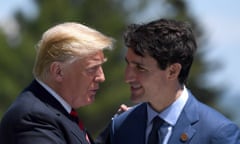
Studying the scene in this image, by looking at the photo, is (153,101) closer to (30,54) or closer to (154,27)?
(154,27)

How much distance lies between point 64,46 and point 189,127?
0.80 metres

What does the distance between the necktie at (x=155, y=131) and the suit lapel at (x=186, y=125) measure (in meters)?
0.07

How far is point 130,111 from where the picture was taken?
4.56m

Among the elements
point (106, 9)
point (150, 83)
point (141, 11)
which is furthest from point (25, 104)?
point (106, 9)

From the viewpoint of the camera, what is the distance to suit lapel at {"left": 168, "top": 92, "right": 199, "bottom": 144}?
421 cm

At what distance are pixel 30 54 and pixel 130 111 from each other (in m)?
22.5

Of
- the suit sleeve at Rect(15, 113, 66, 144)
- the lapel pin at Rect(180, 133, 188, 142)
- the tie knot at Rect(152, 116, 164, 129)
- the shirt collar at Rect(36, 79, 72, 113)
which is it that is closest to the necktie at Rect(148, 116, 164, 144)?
the tie knot at Rect(152, 116, 164, 129)

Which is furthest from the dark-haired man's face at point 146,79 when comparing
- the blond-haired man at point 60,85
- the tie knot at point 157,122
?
the blond-haired man at point 60,85

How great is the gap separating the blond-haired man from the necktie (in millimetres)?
400

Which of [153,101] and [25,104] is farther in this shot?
[153,101]

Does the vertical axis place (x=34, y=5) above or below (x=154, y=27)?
below

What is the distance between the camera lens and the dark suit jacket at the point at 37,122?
3760mm

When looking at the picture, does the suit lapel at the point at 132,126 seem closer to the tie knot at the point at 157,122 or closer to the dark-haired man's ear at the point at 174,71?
the tie knot at the point at 157,122

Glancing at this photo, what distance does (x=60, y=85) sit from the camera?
397cm
